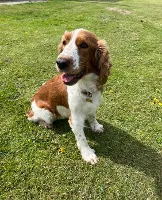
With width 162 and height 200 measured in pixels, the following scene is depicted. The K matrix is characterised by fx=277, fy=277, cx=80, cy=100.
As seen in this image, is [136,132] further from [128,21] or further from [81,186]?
[128,21]

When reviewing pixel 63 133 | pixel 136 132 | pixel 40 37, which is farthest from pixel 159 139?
pixel 40 37

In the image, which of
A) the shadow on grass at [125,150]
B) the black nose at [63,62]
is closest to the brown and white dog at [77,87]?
the black nose at [63,62]

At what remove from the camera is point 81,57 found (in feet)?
11.6

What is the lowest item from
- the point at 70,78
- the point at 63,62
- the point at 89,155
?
the point at 89,155

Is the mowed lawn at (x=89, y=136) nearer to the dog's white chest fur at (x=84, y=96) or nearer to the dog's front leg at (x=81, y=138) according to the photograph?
the dog's front leg at (x=81, y=138)

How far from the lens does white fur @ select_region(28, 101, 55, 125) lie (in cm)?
467

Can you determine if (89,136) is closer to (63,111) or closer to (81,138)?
(81,138)

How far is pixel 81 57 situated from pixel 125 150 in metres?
1.79

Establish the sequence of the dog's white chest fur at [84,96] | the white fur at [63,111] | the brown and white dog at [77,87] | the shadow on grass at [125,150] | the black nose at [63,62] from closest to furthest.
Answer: the black nose at [63,62], the brown and white dog at [77,87], the dog's white chest fur at [84,96], the shadow on grass at [125,150], the white fur at [63,111]

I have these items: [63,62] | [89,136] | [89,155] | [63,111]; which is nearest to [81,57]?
[63,62]

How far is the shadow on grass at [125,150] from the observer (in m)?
4.11

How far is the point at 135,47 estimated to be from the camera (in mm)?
8539

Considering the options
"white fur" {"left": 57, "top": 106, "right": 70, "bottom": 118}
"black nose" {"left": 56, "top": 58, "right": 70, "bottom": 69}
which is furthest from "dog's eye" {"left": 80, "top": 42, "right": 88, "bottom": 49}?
"white fur" {"left": 57, "top": 106, "right": 70, "bottom": 118}

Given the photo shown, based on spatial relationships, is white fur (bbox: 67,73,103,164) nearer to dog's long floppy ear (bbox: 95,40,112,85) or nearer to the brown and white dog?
the brown and white dog
